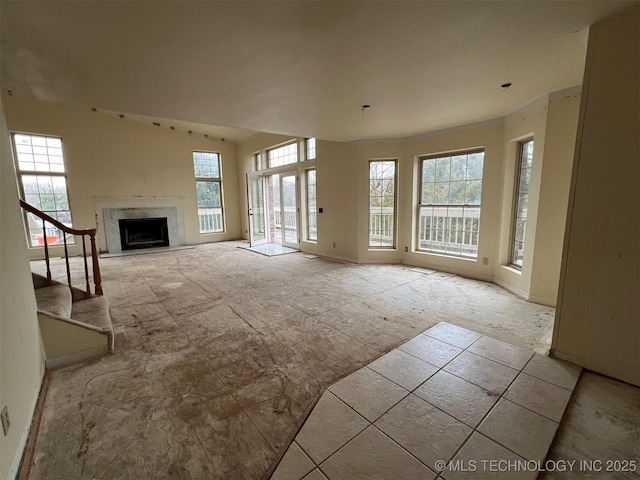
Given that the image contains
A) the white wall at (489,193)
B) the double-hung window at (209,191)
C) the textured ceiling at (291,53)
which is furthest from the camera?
the double-hung window at (209,191)

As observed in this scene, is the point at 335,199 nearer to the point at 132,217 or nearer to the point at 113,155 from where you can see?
the point at 132,217

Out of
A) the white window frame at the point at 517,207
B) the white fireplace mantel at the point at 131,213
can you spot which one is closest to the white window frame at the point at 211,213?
the white fireplace mantel at the point at 131,213

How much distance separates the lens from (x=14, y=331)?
142cm

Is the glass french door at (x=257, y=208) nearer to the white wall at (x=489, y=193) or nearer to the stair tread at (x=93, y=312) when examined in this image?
the white wall at (x=489, y=193)

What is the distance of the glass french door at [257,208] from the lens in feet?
24.3

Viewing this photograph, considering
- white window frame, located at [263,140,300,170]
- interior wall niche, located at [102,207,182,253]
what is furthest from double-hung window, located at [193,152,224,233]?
white window frame, located at [263,140,300,170]

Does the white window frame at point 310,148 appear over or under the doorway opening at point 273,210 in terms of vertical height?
over

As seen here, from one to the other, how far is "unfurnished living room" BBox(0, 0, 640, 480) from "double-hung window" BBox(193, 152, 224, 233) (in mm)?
4158

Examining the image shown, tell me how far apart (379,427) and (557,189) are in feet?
10.2

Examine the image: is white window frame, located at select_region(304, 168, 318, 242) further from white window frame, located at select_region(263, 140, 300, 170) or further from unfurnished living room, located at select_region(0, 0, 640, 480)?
unfurnished living room, located at select_region(0, 0, 640, 480)

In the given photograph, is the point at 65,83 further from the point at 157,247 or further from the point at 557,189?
the point at 157,247

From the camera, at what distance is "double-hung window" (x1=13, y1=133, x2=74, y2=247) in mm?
5620

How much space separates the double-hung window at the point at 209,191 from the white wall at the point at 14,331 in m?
6.31

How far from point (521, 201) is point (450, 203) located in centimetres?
101
